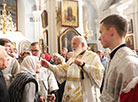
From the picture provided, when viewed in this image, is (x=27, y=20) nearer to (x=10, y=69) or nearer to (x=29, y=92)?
(x=10, y=69)

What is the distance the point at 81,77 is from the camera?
355 centimetres

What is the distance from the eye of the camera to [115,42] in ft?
6.06

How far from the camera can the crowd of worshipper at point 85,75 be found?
161cm

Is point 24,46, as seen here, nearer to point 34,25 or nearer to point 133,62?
point 34,25

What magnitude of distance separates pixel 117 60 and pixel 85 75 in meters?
1.90

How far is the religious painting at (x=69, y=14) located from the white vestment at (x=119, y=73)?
385 inches

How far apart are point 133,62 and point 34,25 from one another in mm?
18583

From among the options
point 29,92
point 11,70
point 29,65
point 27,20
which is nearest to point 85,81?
point 29,65

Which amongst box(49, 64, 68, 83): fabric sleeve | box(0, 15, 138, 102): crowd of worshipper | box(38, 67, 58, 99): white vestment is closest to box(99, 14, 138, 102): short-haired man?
box(0, 15, 138, 102): crowd of worshipper

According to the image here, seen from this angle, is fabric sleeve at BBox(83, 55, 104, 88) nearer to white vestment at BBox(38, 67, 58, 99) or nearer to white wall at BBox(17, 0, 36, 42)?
white vestment at BBox(38, 67, 58, 99)

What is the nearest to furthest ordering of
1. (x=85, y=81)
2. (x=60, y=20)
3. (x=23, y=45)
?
(x=85, y=81)
(x=60, y=20)
(x=23, y=45)

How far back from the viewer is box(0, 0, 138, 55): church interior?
1121 centimetres

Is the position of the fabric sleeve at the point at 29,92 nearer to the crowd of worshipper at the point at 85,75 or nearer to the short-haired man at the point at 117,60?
the crowd of worshipper at the point at 85,75

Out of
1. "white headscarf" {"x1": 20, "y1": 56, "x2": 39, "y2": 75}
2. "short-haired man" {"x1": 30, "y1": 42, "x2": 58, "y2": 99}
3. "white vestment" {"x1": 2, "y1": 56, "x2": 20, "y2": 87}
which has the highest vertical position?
"white headscarf" {"x1": 20, "y1": 56, "x2": 39, "y2": 75}
